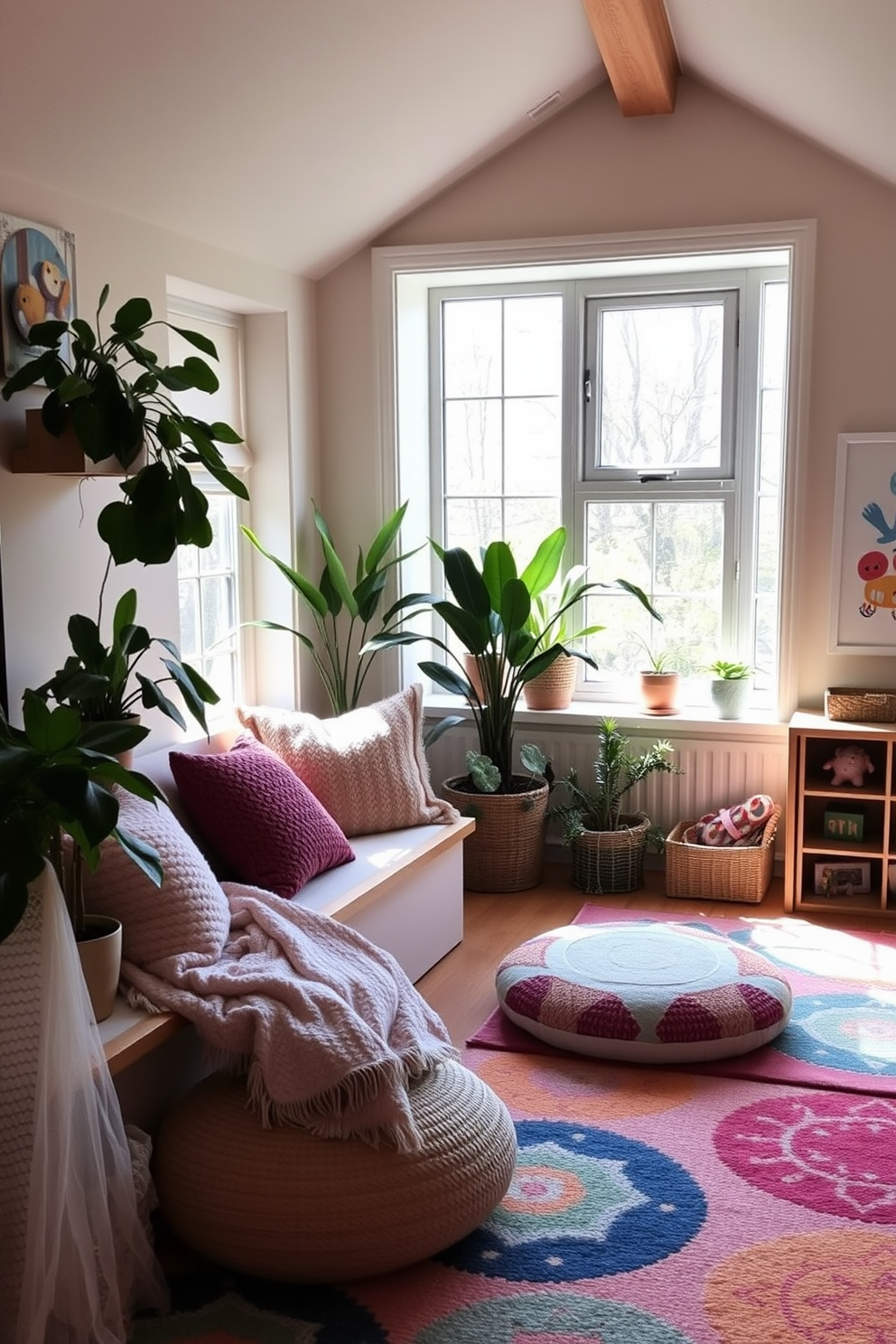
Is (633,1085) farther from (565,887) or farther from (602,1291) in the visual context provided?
(565,887)

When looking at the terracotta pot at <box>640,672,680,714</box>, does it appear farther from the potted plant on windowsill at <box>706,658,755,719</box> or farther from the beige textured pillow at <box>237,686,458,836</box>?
the beige textured pillow at <box>237,686,458,836</box>

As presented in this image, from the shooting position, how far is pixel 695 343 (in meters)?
4.87

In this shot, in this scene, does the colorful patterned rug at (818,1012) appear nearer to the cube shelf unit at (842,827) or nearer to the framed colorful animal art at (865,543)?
the cube shelf unit at (842,827)

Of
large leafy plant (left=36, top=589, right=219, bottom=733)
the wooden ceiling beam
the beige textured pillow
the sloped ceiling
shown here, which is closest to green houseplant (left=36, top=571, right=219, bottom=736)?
large leafy plant (left=36, top=589, right=219, bottom=733)

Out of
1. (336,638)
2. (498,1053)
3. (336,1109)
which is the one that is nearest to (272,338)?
(336,638)

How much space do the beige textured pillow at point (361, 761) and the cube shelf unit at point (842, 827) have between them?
3.76ft

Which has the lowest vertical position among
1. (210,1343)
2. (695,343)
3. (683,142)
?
(210,1343)

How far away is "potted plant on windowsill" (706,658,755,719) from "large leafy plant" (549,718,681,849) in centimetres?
24

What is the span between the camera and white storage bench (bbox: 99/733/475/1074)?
11.0 ft

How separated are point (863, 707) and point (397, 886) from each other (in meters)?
1.70

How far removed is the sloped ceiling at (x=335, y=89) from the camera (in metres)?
3.00

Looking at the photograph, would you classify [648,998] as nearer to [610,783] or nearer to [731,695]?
[610,783]

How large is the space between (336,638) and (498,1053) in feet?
6.70

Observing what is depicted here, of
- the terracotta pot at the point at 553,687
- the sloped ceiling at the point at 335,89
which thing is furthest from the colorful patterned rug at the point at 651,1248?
the sloped ceiling at the point at 335,89
